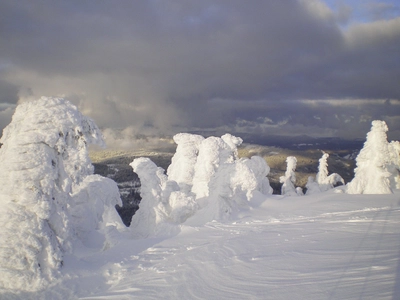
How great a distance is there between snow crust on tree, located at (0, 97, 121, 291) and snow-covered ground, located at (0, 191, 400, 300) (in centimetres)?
50

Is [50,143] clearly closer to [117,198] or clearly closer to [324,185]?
[117,198]

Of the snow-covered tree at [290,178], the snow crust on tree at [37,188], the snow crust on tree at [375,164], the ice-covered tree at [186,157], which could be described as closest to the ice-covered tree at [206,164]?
the ice-covered tree at [186,157]

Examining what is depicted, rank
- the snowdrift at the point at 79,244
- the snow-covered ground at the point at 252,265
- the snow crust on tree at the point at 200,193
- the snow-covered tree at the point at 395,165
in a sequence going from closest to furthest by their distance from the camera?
the snow-covered ground at the point at 252,265 < the snowdrift at the point at 79,244 < the snow crust on tree at the point at 200,193 < the snow-covered tree at the point at 395,165

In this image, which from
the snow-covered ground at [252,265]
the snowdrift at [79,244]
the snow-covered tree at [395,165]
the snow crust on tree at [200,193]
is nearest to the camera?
the snow-covered ground at [252,265]

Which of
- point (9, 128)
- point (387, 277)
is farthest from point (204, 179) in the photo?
point (387, 277)

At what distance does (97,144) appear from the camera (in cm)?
876

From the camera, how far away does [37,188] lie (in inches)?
303

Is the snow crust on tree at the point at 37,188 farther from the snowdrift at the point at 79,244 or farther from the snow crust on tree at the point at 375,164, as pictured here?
the snow crust on tree at the point at 375,164

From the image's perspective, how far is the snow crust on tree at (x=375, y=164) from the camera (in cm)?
2158

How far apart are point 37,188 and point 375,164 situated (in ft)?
74.9

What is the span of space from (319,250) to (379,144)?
16761mm

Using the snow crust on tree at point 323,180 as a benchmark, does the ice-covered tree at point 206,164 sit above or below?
above

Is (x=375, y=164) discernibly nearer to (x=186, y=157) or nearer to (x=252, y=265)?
(x=186, y=157)

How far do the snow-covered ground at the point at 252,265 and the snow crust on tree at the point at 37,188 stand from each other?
50 centimetres
